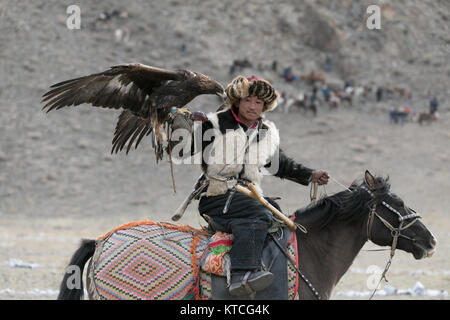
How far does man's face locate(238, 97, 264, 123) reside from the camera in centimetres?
563

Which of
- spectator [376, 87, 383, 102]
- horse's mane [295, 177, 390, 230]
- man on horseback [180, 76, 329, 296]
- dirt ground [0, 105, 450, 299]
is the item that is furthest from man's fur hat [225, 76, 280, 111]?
spectator [376, 87, 383, 102]

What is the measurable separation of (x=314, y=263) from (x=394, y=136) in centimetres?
2979

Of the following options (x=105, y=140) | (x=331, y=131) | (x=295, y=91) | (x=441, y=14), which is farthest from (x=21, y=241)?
(x=441, y=14)

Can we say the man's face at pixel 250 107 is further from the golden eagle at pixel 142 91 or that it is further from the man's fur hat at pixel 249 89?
the golden eagle at pixel 142 91

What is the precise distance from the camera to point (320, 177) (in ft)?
19.5

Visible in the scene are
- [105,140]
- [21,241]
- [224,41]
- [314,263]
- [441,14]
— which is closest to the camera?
[314,263]

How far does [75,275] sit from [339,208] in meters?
2.07

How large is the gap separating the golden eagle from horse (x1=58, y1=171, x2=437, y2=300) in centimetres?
115

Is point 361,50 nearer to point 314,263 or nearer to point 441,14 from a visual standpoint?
point 441,14

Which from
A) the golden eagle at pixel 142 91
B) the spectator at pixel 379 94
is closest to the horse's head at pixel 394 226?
the golden eagle at pixel 142 91

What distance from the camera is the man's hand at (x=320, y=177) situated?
233 inches

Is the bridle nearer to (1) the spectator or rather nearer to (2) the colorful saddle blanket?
(2) the colorful saddle blanket

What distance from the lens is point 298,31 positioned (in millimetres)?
42500
